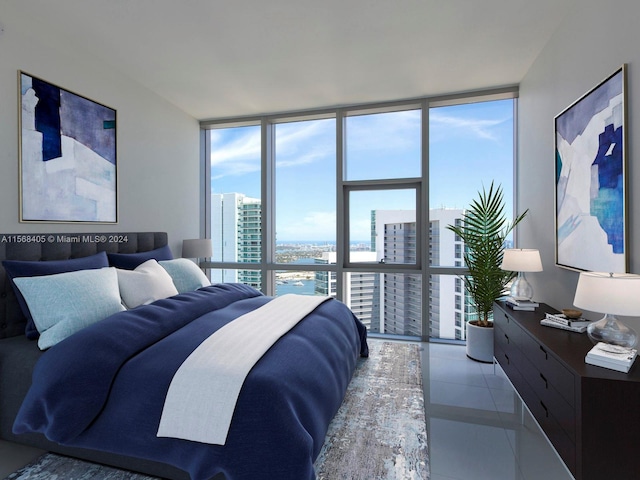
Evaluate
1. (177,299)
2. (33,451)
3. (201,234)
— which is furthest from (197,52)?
(33,451)

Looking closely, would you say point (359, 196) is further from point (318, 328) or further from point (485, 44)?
point (318, 328)

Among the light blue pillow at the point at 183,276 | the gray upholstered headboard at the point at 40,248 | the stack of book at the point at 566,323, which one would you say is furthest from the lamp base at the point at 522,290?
the gray upholstered headboard at the point at 40,248

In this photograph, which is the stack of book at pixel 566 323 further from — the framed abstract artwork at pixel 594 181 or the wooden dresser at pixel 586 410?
the framed abstract artwork at pixel 594 181

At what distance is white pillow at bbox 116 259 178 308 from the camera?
2.54 metres

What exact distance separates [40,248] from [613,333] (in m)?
3.67

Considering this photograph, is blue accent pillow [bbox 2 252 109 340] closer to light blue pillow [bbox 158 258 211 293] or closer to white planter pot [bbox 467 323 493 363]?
light blue pillow [bbox 158 258 211 293]

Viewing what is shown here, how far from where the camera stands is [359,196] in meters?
4.36

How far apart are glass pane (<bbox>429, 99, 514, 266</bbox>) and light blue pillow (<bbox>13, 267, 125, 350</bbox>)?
3341mm

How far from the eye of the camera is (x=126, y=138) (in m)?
3.50

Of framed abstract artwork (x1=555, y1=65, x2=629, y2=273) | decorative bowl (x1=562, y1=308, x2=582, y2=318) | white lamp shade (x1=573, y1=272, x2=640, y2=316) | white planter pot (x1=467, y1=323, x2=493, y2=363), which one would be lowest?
white planter pot (x1=467, y1=323, x2=493, y2=363)

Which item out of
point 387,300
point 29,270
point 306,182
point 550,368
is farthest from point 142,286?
point 387,300

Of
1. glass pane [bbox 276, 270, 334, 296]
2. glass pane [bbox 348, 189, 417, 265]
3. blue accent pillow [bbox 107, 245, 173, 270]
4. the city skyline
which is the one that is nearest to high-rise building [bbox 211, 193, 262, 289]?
the city skyline

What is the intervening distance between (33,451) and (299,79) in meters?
3.61

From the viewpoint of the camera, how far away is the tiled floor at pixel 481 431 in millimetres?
1839
